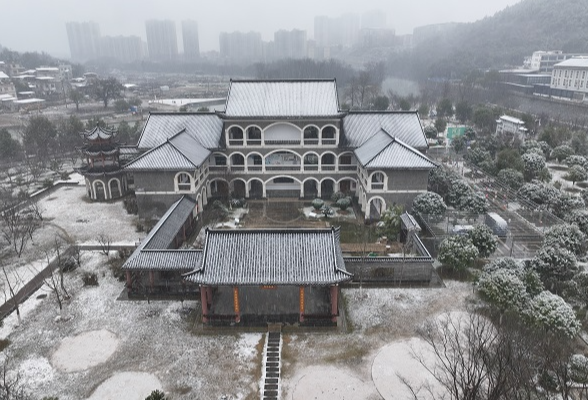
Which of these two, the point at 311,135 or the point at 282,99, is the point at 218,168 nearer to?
the point at 282,99

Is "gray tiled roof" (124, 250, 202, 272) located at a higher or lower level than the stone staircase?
higher

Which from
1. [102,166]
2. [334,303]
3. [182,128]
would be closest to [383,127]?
[182,128]

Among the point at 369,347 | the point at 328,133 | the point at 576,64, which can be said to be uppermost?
the point at 576,64

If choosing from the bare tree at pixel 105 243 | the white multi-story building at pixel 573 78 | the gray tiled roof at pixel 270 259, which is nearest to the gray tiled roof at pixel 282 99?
the bare tree at pixel 105 243

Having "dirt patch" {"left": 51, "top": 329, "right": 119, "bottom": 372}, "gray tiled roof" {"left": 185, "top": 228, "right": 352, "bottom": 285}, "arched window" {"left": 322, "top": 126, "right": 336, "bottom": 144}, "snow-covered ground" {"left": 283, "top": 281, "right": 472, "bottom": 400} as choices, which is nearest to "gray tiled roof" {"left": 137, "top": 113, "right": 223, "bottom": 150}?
"arched window" {"left": 322, "top": 126, "right": 336, "bottom": 144}

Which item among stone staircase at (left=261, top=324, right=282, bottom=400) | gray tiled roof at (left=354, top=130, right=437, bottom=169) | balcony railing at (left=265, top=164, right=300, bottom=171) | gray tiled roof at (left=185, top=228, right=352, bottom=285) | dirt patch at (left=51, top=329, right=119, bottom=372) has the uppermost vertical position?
gray tiled roof at (left=354, top=130, right=437, bottom=169)

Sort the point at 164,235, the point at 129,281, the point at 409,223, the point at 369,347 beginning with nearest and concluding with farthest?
the point at 369,347 < the point at 129,281 < the point at 164,235 < the point at 409,223

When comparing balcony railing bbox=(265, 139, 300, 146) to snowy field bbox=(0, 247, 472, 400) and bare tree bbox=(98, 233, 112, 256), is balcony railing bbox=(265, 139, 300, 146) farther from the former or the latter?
snowy field bbox=(0, 247, 472, 400)

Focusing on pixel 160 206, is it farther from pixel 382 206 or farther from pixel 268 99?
pixel 382 206
